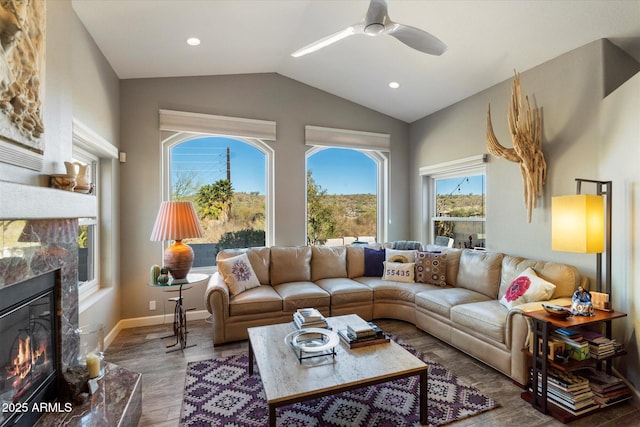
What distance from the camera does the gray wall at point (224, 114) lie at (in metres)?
3.62

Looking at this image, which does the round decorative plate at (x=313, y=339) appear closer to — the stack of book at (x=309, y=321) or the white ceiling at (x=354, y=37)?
the stack of book at (x=309, y=321)

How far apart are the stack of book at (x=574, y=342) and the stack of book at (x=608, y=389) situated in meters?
0.22

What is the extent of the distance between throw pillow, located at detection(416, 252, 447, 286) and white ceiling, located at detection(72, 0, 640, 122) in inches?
83.6

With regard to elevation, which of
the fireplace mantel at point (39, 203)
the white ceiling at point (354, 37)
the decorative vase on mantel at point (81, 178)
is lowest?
the fireplace mantel at point (39, 203)

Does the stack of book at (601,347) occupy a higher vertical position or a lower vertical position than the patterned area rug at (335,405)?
higher

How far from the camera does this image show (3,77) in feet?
4.58

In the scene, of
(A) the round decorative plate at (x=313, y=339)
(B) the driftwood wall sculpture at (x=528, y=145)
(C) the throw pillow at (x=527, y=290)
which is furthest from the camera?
(B) the driftwood wall sculpture at (x=528, y=145)

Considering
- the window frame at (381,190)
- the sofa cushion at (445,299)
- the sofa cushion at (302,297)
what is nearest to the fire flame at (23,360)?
the sofa cushion at (302,297)

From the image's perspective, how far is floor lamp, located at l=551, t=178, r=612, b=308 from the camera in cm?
224

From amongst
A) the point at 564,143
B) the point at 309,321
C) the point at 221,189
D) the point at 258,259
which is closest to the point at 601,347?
the point at 564,143

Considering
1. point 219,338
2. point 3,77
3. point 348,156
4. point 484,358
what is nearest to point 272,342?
point 219,338

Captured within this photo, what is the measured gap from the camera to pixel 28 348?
162cm

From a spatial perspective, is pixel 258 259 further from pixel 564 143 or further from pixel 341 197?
pixel 564 143

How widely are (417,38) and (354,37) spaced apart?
3.94 feet
